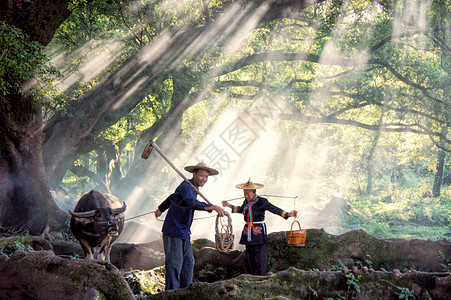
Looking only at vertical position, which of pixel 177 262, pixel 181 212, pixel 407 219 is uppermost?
pixel 407 219

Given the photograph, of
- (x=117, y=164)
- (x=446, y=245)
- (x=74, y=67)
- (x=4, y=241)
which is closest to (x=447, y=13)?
(x=446, y=245)

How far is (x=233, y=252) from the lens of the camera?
8.12 metres

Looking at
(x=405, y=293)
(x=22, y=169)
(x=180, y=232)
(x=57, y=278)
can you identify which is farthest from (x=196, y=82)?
(x=405, y=293)

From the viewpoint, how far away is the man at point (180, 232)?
6020 mm

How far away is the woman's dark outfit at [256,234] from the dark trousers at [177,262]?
1277 millimetres

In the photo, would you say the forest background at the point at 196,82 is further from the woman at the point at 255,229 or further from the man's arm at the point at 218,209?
the woman at the point at 255,229

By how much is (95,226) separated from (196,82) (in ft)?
34.0

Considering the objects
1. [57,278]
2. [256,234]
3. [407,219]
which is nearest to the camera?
[57,278]

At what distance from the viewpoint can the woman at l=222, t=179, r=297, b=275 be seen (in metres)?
7.01

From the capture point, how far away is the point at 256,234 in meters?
7.03

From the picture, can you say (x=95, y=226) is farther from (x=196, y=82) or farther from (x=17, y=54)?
(x=196, y=82)

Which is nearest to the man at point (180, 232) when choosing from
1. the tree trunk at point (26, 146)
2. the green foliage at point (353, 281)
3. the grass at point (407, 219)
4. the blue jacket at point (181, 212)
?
the blue jacket at point (181, 212)

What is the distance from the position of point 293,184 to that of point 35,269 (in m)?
38.3

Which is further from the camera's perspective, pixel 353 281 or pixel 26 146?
pixel 26 146
